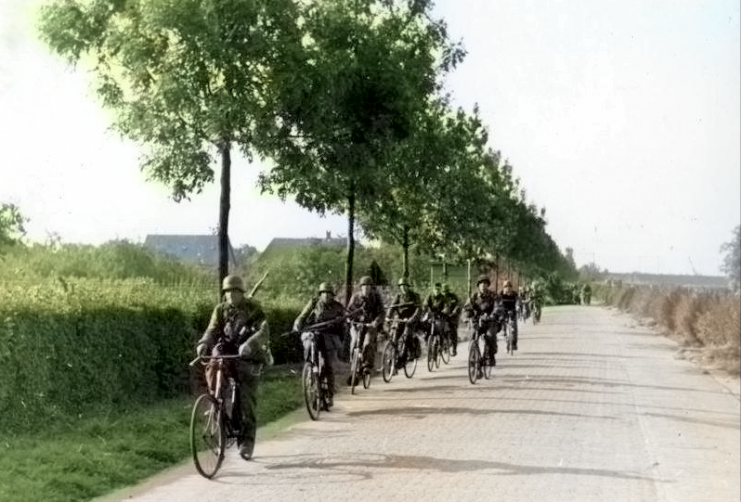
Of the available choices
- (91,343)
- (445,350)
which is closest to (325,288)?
(91,343)

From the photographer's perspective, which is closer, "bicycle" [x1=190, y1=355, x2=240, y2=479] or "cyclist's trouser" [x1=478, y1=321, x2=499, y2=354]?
"bicycle" [x1=190, y1=355, x2=240, y2=479]

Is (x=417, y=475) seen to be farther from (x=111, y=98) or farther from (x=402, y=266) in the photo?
(x=111, y=98)

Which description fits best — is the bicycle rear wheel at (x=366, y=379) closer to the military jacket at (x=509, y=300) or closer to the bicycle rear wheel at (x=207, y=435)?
the military jacket at (x=509, y=300)

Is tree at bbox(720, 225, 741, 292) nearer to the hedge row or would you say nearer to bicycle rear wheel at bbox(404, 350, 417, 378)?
the hedge row

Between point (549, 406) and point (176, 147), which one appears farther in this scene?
point (549, 406)

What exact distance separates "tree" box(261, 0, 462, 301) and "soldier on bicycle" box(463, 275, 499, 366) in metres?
2.94

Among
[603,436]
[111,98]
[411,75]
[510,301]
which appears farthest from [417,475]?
[510,301]

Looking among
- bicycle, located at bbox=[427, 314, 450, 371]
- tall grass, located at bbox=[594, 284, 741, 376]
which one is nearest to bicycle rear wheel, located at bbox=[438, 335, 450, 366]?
bicycle, located at bbox=[427, 314, 450, 371]

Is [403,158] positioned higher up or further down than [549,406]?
higher up

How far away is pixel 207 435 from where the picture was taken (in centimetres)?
450

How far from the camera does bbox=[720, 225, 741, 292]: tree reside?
4.36 m

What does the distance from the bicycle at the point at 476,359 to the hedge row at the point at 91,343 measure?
437cm

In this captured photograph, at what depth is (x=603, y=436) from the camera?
5504 millimetres

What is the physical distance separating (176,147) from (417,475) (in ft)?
6.27
